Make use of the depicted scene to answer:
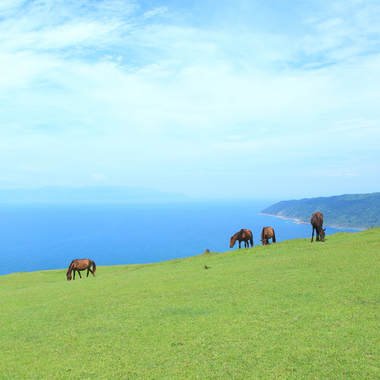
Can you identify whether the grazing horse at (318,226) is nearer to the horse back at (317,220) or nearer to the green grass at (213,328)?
the horse back at (317,220)

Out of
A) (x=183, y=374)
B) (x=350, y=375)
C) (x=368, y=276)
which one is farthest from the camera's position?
(x=368, y=276)

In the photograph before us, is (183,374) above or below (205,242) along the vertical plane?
above

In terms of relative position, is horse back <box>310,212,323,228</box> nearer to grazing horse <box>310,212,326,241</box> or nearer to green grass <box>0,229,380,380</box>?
grazing horse <box>310,212,326,241</box>

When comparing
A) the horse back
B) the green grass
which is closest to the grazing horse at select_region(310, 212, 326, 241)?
the horse back

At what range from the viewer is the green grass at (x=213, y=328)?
5.46m

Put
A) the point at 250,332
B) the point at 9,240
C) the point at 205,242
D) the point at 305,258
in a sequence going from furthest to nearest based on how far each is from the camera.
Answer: the point at 9,240, the point at 205,242, the point at 305,258, the point at 250,332

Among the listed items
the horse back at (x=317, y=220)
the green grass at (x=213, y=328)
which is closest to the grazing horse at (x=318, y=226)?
the horse back at (x=317, y=220)

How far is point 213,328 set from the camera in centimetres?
721

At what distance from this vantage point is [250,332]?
264 inches

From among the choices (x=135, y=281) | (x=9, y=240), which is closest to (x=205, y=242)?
(x=9, y=240)

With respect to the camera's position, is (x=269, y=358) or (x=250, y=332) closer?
(x=269, y=358)

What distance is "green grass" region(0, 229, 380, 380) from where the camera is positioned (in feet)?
17.9

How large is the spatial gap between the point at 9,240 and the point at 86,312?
196 m

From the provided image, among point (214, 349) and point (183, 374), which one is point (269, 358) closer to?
point (214, 349)
